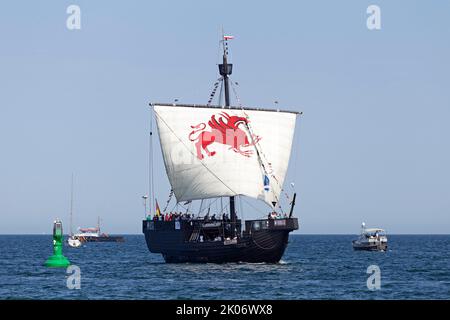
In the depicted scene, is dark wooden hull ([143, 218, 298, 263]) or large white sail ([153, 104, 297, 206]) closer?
dark wooden hull ([143, 218, 298, 263])

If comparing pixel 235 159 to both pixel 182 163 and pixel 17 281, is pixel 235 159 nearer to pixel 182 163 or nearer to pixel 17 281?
pixel 182 163

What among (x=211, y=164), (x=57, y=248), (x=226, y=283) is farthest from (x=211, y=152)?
(x=226, y=283)

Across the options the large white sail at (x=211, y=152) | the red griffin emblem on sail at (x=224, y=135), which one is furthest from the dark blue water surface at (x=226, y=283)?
the red griffin emblem on sail at (x=224, y=135)

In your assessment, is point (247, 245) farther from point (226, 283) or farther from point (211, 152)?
point (226, 283)

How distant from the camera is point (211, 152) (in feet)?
281

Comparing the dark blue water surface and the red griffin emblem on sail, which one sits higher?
the red griffin emblem on sail

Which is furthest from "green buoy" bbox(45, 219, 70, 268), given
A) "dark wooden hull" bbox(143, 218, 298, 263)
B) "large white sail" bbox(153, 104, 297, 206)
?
"large white sail" bbox(153, 104, 297, 206)

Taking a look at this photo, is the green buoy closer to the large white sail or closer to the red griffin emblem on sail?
the large white sail

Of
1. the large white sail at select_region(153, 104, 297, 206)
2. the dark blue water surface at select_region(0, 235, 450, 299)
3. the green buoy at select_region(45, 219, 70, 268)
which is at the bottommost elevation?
the dark blue water surface at select_region(0, 235, 450, 299)

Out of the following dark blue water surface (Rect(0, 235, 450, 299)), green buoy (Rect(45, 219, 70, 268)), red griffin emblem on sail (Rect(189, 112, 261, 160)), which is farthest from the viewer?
red griffin emblem on sail (Rect(189, 112, 261, 160))

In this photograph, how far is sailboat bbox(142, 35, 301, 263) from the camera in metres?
82.7

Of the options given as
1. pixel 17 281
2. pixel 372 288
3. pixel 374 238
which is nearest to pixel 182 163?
pixel 17 281
